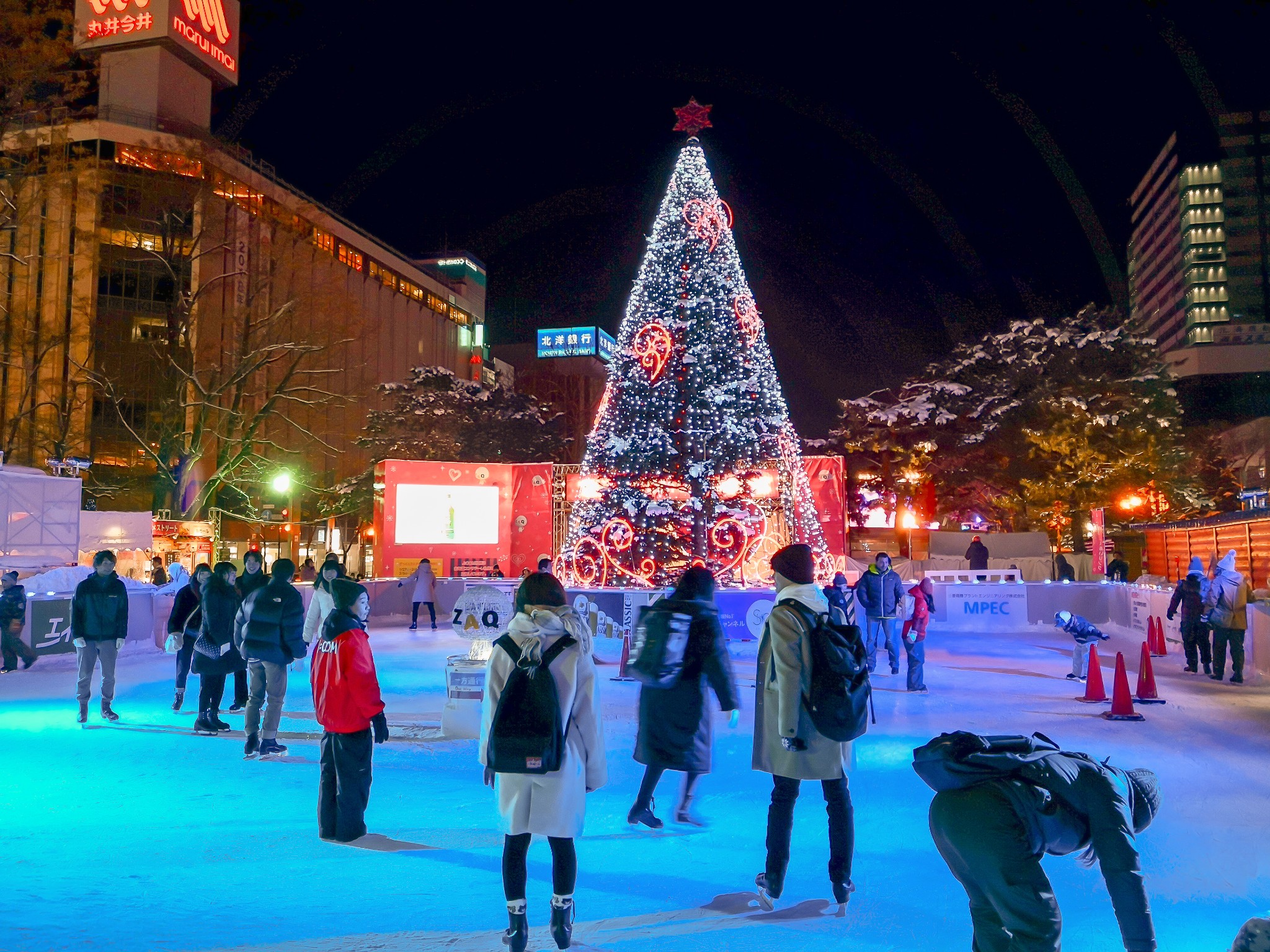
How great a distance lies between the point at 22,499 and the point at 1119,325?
31.4m

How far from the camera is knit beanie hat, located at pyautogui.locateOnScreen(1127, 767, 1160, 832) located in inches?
87.9

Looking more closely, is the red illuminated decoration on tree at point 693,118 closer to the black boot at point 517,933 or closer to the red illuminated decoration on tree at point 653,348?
the red illuminated decoration on tree at point 653,348

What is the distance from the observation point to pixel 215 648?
8391 millimetres

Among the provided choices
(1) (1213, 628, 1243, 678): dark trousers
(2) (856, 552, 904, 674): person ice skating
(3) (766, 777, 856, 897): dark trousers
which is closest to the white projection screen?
(2) (856, 552, 904, 674): person ice skating

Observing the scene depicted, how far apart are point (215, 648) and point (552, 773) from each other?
5.79m

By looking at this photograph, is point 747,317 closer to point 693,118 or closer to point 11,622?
point 693,118

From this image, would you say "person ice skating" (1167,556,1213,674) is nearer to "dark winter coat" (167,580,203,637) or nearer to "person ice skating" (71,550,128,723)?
"dark winter coat" (167,580,203,637)

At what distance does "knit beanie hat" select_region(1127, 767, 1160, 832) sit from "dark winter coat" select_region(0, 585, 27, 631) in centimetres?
1490

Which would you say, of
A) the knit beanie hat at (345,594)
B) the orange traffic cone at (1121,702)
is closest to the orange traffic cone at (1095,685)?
the orange traffic cone at (1121,702)

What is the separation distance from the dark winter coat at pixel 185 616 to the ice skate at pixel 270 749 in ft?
8.26

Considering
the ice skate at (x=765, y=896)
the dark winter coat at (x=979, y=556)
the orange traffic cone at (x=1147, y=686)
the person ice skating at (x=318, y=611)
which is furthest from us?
the dark winter coat at (x=979, y=556)

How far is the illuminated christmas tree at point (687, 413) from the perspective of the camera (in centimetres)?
1725

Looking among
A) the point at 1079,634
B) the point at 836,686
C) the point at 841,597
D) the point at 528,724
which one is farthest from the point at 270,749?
the point at 1079,634

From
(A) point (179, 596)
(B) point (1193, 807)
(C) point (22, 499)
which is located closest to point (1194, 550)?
(B) point (1193, 807)
